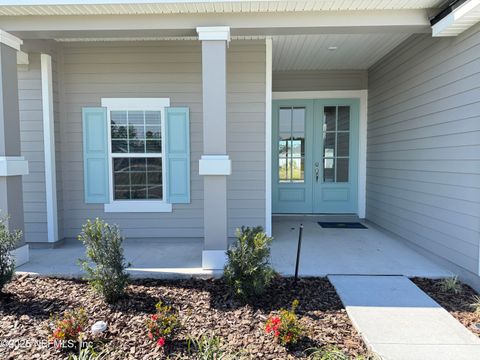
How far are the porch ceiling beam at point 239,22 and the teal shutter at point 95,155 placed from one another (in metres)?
1.38

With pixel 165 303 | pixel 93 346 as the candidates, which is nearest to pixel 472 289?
pixel 165 303

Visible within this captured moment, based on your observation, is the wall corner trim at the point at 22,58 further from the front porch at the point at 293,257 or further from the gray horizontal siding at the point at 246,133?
the gray horizontal siding at the point at 246,133

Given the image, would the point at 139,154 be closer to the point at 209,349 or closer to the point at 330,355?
the point at 209,349

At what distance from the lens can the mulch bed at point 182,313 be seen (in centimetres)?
225

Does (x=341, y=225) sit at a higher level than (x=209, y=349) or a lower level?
higher

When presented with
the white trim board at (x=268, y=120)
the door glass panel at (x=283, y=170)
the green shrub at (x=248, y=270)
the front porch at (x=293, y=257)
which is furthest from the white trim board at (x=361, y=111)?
the green shrub at (x=248, y=270)

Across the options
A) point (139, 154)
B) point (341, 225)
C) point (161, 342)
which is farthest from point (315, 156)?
point (161, 342)

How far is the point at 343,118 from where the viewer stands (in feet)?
20.1

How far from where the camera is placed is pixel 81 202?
15.7ft

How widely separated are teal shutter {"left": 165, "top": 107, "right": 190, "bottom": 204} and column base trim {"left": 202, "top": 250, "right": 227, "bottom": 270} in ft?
4.55

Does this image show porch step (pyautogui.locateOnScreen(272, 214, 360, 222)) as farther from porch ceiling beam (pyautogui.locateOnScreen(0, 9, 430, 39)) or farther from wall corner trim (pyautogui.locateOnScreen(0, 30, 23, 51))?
wall corner trim (pyautogui.locateOnScreen(0, 30, 23, 51))

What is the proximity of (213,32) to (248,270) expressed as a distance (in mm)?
2378

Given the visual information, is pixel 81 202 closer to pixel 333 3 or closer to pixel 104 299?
pixel 104 299

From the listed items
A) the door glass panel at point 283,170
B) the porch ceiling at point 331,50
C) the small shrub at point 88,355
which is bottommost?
the small shrub at point 88,355
